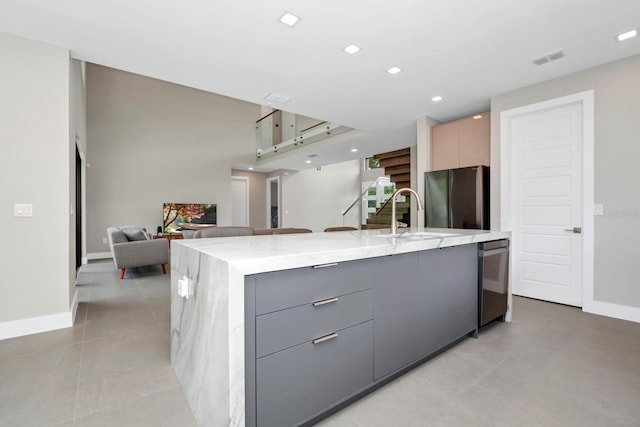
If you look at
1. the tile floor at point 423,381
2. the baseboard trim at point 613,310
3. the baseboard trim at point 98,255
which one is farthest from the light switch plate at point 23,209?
the baseboard trim at point 613,310

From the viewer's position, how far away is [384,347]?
165cm

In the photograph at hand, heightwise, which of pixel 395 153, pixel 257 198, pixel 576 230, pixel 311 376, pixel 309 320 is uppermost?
pixel 395 153

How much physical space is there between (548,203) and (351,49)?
290 cm

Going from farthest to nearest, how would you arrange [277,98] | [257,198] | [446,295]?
[257,198]
[277,98]
[446,295]

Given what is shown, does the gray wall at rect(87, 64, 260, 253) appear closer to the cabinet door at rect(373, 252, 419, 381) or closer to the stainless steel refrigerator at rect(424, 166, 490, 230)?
the stainless steel refrigerator at rect(424, 166, 490, 230)

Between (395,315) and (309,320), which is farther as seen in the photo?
(395,315)

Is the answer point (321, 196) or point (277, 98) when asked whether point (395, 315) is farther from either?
point (321, 196)

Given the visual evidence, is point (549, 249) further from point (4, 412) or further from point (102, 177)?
point (102, 177)

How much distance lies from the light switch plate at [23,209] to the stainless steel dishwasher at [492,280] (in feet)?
12.5

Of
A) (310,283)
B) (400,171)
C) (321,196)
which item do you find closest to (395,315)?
(310,283)

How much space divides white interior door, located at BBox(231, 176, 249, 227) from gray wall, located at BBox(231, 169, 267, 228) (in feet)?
0.47

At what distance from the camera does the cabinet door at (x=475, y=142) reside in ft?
13.7

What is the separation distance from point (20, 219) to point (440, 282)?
3.46m

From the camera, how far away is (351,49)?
2.91 m
